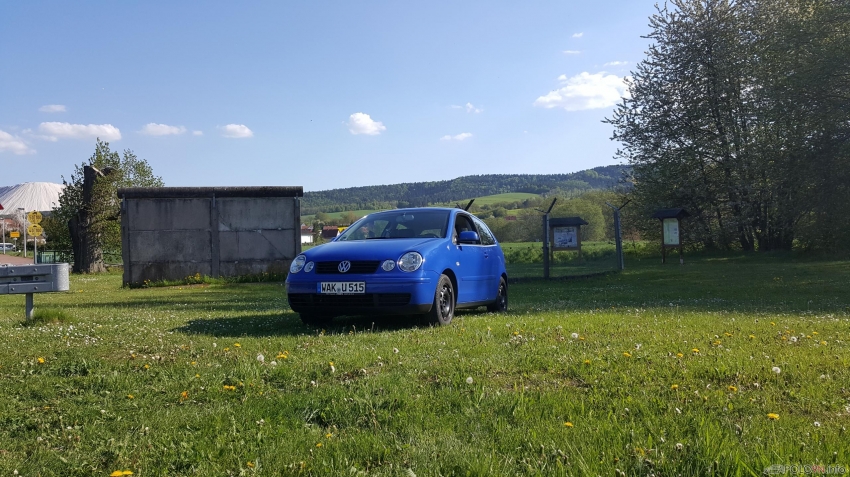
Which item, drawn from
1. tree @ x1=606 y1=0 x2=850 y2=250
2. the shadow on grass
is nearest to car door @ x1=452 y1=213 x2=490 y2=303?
the shadow on grass

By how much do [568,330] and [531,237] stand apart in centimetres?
1581

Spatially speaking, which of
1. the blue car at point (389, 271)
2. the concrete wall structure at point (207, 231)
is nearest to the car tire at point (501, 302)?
the blue car at point (389, 271)

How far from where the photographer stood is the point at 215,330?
799 centimetres

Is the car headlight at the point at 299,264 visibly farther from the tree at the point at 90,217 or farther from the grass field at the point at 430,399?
the tree at the point at 90,217

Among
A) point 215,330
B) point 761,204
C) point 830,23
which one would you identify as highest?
point 830,23

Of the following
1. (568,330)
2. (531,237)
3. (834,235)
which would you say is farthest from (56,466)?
(834,235)

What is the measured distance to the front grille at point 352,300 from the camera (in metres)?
7.73

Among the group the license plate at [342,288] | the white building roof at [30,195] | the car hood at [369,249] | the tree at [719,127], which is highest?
the white building roof at [30,195]

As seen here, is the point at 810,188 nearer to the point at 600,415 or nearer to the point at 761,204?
the point at 761,204

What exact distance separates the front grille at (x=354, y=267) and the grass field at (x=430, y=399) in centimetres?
73

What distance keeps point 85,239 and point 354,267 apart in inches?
1190

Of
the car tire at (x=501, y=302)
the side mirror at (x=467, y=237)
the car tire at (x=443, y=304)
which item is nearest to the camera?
the car tire at (x=443, y=304)

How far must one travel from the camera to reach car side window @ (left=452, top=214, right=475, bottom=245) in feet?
30.3

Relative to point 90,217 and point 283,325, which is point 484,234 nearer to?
point 283,325
